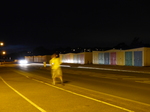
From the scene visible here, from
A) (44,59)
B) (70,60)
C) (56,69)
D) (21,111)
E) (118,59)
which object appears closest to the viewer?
(21,111)

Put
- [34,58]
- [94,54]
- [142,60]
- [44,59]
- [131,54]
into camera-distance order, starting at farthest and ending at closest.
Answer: [34,58] → [44,59] → [94,54] → [131,54] → [142,60]

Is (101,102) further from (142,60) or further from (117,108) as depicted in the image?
(142,60)

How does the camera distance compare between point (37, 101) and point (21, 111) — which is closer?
point (21, 111)

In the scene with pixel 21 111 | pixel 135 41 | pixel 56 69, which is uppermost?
pixel 135 41

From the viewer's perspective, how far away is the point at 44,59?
83.8m

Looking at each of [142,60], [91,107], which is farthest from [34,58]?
[91,107]

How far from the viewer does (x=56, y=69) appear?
13234 mm

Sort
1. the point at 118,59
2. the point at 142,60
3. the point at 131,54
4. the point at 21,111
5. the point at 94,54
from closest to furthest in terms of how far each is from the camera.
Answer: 1. the point at 21,111
2. the point at 142,60
3. the point at 131,54
4. the point at 118,59
5. the point at 94,54

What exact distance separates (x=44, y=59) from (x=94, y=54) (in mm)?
38051

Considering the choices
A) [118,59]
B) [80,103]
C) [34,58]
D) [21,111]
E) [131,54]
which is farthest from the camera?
[34,58]

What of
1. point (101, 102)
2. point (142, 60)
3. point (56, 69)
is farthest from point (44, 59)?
point (101, 102)

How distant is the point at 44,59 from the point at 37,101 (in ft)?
249

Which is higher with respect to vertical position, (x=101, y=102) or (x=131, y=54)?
(x=131, y=54)

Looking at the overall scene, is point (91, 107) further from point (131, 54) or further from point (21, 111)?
point (131, 54)
